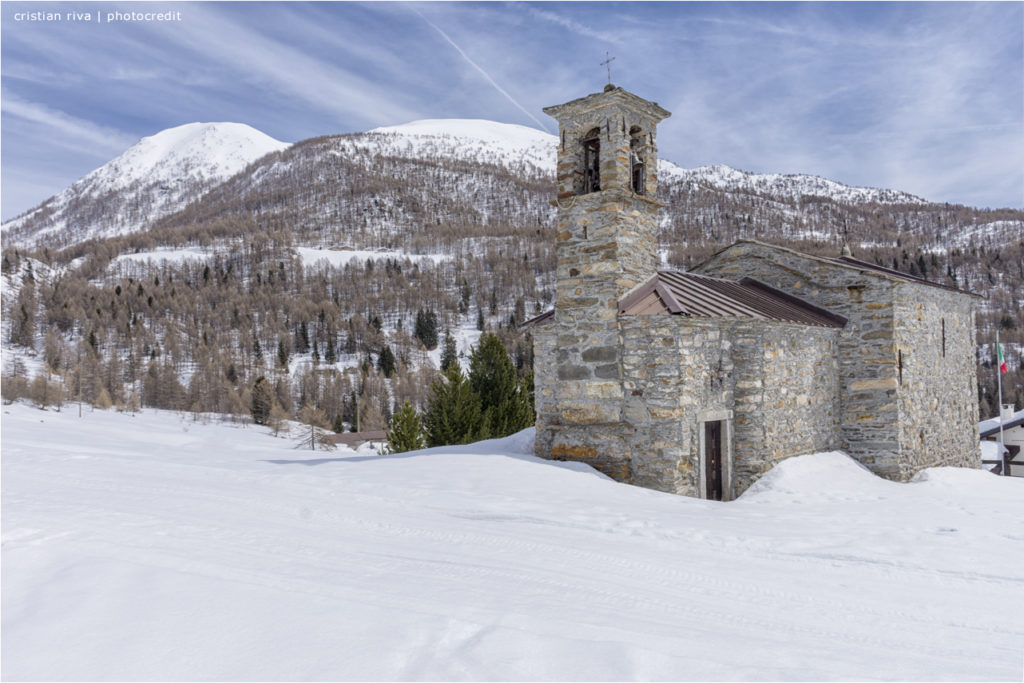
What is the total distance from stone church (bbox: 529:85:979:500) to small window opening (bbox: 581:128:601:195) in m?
0.03

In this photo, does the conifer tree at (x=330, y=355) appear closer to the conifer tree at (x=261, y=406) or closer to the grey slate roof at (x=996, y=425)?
the conifer tree at (x=261, y=406)

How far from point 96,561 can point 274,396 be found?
78.8 m

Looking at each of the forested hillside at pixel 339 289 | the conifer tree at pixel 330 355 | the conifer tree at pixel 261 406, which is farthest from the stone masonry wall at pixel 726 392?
the conifer tree at pixel 330 355

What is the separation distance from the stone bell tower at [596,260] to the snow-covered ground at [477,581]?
1.50m

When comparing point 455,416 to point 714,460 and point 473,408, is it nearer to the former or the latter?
point 473,408

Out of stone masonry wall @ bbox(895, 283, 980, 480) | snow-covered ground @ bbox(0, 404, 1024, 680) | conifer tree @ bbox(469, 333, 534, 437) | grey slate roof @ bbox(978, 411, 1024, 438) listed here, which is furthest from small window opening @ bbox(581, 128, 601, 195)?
grey slate roof @ bbox(978, 411, 1024, 438)

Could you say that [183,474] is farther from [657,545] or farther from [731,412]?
[731,412]

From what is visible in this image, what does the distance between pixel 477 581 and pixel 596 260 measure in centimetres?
699

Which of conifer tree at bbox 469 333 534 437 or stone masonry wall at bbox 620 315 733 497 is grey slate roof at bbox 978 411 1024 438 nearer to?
conifer tree at bbox 469 333 534 437

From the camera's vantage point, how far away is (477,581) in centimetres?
504

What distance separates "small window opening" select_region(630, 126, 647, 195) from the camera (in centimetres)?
1155

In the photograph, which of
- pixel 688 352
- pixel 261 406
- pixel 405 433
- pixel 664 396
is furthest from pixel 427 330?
pixel 664 396

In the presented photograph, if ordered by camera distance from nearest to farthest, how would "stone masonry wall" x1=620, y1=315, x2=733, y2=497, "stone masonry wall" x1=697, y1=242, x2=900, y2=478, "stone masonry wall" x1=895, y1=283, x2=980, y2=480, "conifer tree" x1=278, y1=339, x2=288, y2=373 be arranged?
"stone masonry wall" x1=620, y1=315, x2=733, y2=497, "stone masonry wall" x1=697, y1=242, x2=900, y2=478, "stone masonry wall" x1=895, y1=283, x2=980, y2=480, "conifer tree" x1=278, y1=339, x2=288, y2=373

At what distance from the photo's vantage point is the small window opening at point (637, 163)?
1155 cm
